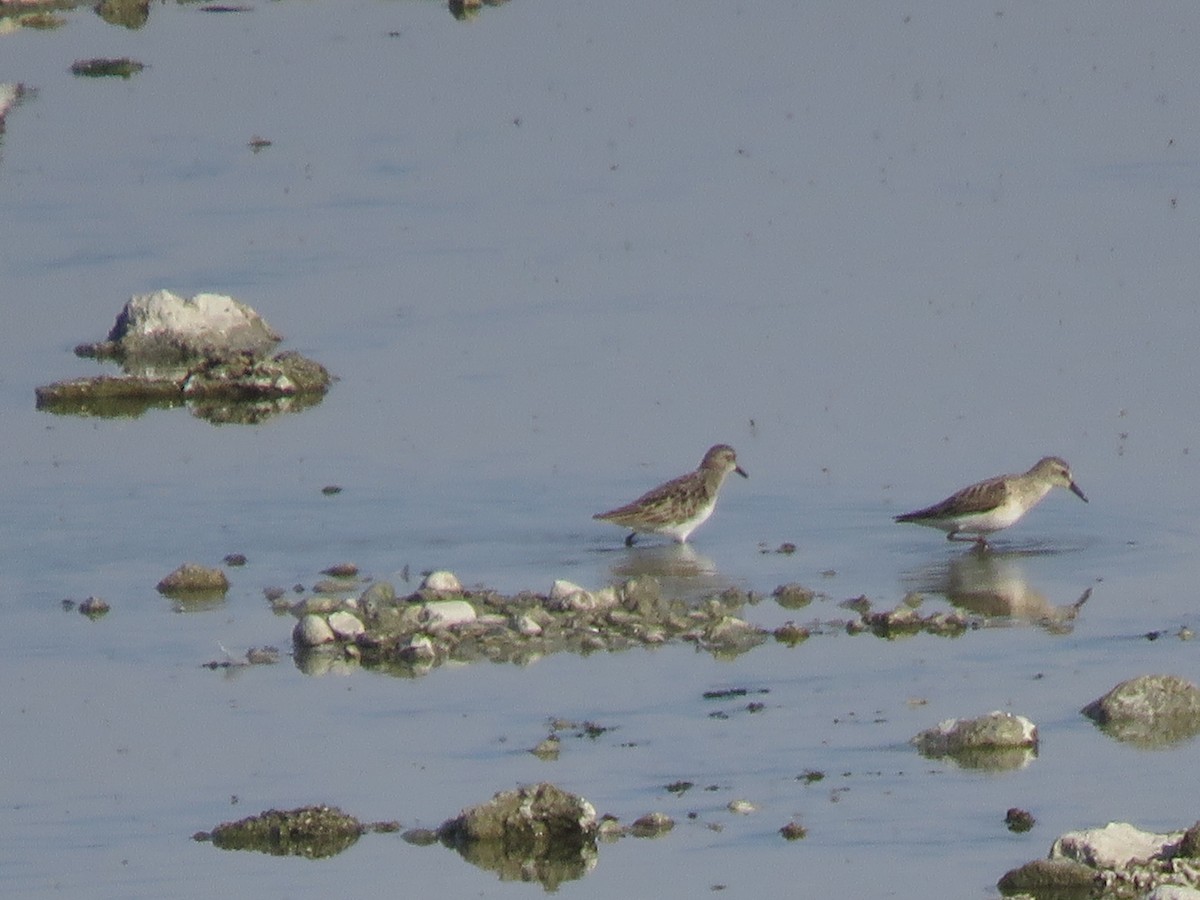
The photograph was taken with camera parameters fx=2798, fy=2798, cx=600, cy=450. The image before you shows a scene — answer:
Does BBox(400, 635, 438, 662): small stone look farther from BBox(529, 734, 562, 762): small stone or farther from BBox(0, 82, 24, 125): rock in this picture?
BBox(0, 82, 24, 125): rock

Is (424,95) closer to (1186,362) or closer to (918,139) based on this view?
(918,139)

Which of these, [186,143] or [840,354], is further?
[186,143]

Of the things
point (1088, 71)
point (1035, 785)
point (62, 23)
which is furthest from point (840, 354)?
point (62, 23)

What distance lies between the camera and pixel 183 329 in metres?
29.0

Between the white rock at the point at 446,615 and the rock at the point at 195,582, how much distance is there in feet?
6.76

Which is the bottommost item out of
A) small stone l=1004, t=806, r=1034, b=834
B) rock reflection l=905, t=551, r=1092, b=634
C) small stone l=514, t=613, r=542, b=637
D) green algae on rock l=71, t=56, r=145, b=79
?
small stone l=514, t=613, r=542, b=637

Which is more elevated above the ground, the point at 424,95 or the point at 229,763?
the point at 424,95

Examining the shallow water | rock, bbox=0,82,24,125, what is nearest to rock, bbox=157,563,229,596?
the shallow water

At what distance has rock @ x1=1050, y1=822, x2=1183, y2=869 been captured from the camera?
13.1m

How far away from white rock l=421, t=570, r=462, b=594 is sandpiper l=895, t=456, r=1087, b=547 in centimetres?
385

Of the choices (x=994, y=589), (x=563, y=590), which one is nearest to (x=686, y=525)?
(x=994, y=589)

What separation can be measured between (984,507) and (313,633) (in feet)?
18.2

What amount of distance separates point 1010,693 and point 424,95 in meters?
29.0

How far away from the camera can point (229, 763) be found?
636 inches
